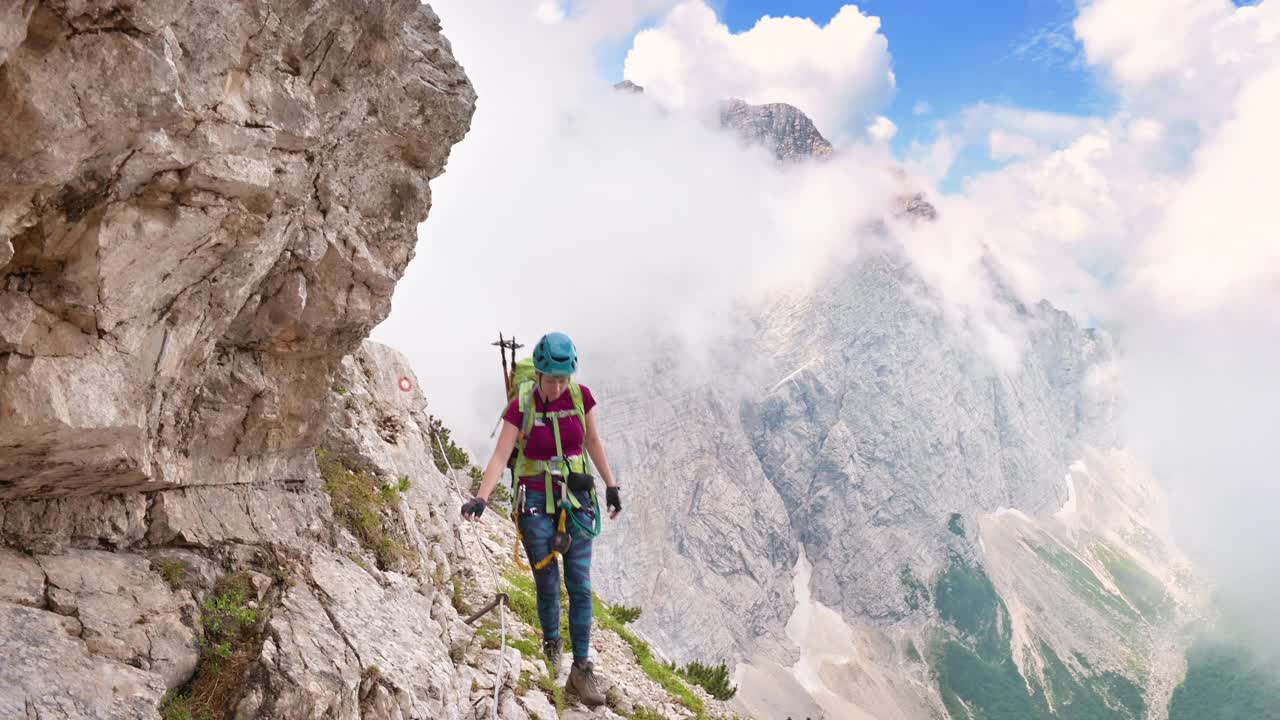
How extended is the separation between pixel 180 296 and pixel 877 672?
8071 inches

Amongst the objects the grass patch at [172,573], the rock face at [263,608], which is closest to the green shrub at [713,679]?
the rock face at [263,608]

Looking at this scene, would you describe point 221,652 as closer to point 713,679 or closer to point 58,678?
point 58,678

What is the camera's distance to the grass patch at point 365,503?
9.87 meters

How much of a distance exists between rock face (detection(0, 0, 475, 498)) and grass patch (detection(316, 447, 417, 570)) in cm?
95

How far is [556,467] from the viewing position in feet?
28.3

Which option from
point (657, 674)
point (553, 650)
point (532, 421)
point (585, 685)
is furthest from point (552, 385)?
point (657, 674)

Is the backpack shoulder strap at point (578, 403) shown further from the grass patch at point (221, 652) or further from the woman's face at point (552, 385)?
the grass patch at point (221, 652)

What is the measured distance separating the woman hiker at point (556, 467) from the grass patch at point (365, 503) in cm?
227

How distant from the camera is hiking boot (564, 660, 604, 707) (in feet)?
31.8

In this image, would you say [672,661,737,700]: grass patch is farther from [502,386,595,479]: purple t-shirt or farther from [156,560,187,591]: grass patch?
[156,560,187,591]: grass patch

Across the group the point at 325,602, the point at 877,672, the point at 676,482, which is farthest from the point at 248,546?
the point at 877,672

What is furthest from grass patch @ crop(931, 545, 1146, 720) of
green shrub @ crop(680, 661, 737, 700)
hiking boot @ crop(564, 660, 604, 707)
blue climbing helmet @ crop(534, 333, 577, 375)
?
blue climbing helmet @ crop(534, 333, 577, 375)

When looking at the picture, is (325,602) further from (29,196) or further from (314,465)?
(29,196)

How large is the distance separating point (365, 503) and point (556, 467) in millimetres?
3436
